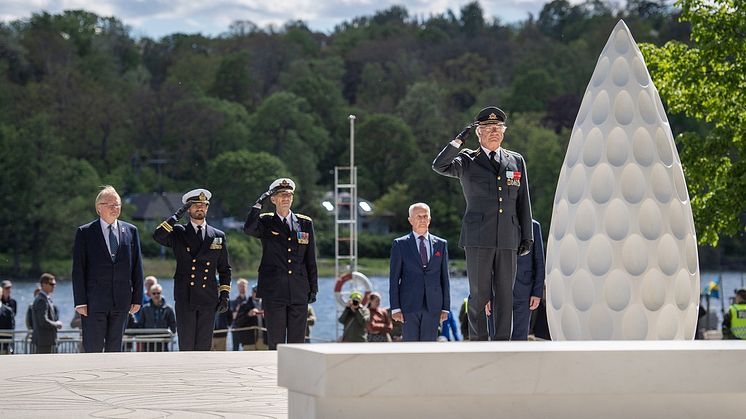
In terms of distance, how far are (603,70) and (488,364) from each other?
361 centimetres

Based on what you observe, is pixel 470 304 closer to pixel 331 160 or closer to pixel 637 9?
pixel 331 160

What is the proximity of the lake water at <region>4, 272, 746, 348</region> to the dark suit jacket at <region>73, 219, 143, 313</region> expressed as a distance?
39485 mm

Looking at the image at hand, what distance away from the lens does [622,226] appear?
8500mm

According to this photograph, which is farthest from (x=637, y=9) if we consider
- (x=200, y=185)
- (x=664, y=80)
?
(x=664, y=80)

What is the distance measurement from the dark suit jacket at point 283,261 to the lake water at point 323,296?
128 ft

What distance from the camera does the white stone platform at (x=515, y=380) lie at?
229 inches

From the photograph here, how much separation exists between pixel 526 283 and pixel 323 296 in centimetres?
5847

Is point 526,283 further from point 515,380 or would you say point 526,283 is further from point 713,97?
point 713,97

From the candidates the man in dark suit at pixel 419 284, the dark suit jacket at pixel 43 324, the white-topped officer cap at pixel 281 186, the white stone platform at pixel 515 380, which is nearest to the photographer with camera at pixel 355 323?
the dark suit jacket at pixel 43 324

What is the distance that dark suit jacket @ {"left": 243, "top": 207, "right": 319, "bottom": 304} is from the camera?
39.8 ft

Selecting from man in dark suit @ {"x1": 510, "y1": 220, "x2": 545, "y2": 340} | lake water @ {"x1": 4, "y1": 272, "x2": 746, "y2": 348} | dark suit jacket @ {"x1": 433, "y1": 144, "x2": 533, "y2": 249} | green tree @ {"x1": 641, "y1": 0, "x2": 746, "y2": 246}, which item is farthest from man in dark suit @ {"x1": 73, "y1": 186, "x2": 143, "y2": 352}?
lake water @ {"x1": 4, "y1": 272, "x2": 746, "y2": 348}

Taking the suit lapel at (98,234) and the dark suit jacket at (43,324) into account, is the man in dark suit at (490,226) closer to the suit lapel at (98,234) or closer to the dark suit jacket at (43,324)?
the suit lapel at (98,234)

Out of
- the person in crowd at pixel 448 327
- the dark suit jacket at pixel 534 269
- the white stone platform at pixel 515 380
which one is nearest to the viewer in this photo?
the white stone platform at pixel 515 380

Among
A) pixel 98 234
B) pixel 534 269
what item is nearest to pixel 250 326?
pixel 534 269
